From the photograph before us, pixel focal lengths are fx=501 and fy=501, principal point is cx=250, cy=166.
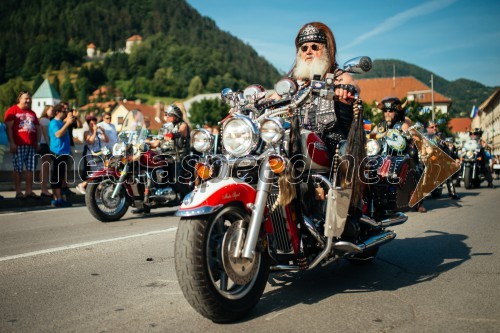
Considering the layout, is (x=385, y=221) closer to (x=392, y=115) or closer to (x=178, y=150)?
(x=392, y=115)

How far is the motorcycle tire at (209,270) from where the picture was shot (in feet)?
9.77

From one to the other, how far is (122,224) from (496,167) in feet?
94.0

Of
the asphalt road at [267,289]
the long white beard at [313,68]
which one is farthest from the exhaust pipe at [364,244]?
the long white beard at [313,68]

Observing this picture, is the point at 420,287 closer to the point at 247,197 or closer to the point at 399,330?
the point at 399,330

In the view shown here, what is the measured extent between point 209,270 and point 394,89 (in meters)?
109

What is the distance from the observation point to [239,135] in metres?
3.32

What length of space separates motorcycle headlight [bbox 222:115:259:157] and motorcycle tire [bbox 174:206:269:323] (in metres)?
0.39

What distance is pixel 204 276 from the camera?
2.98 metres

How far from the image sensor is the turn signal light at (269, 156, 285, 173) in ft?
10.7

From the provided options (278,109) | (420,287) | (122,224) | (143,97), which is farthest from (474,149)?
(143,97)

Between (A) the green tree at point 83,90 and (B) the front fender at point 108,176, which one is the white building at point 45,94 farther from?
(B) the front fender at point 108,176

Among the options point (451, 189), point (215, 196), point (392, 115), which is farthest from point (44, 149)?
point (451, 189)

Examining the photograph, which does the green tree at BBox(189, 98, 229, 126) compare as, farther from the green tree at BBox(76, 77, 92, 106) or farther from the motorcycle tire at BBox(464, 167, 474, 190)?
the motorcycle tire at BBox(464, 167, 474, 190)

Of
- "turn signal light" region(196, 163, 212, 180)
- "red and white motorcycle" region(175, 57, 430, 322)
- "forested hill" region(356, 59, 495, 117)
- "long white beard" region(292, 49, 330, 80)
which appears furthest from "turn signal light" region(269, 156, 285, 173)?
"forested hill" region(356, 59, 495, 117)
